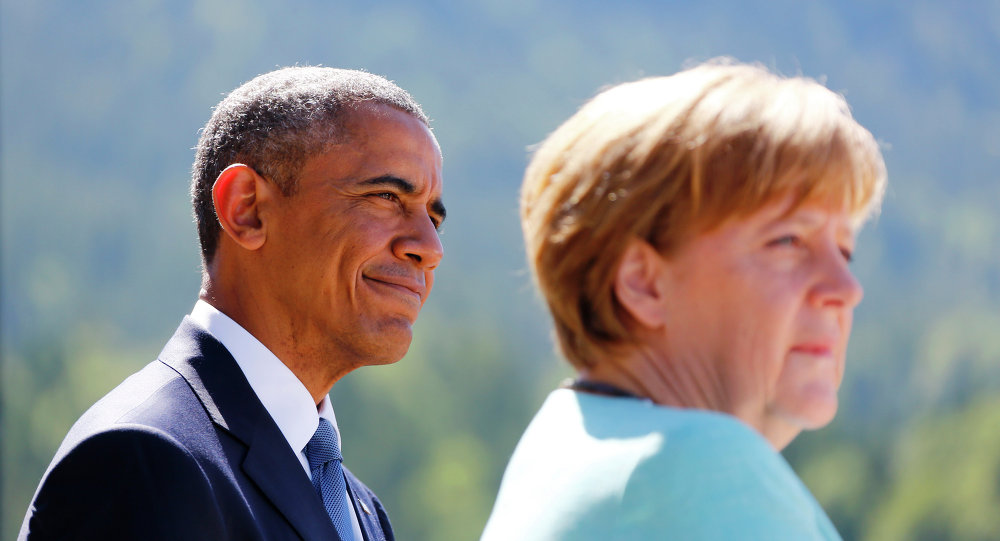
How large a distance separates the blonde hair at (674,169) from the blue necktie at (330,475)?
1145mm

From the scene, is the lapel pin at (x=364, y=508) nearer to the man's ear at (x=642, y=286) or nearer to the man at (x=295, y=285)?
the man at (x=295, y=285)

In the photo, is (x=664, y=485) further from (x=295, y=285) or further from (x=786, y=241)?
(x=295, y=285)

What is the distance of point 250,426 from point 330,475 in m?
0.34

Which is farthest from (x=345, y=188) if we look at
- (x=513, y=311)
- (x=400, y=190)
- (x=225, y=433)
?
(x=513, y=311)

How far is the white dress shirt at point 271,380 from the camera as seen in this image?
2.16 m

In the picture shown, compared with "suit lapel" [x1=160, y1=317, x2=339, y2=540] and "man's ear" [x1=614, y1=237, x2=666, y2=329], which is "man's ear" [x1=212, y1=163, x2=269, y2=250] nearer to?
"suit lapel" [x1=160, y1=317, x2=339, y2=540]

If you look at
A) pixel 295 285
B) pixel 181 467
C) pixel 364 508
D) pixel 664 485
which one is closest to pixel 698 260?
pixel 664 485

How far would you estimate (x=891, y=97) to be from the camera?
333 inches

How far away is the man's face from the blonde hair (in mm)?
1165

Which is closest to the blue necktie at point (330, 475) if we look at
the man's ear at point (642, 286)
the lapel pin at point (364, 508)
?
the lapel pin at point (364, 508)

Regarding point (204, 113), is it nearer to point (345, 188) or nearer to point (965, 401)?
point (345, 188)

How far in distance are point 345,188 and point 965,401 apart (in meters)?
7.01

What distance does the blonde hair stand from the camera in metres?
1.15

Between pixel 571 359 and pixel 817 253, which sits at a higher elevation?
pixel 817 253
